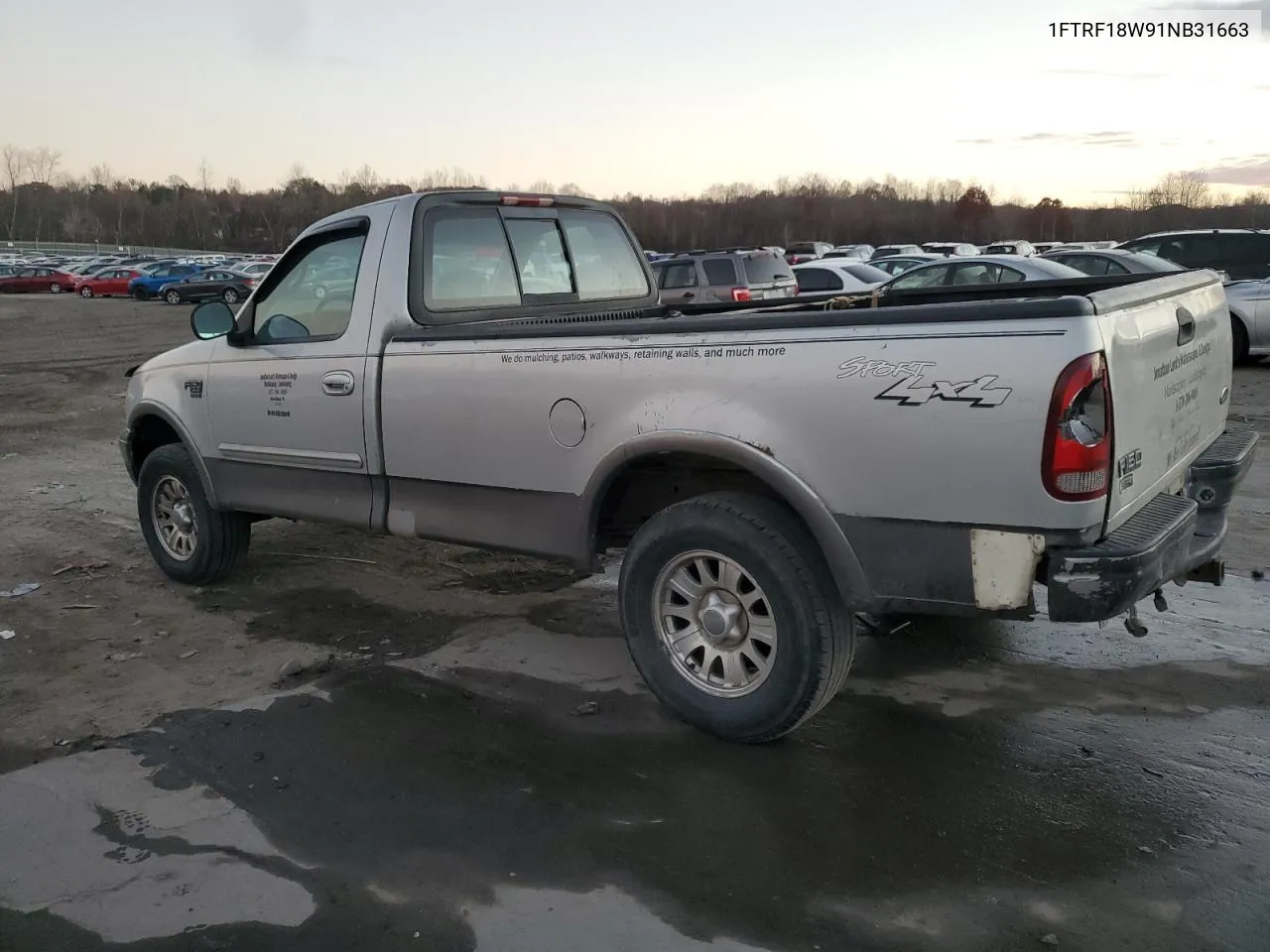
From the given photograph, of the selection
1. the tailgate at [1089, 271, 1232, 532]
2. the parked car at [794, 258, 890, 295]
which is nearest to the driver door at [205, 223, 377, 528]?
the tailgate at [1089, 271, 1232, 532]

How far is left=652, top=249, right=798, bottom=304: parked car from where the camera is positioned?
17.3 m

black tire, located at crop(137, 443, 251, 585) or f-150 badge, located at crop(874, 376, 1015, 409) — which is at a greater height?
f-150 badge, located at crop(874, 376, 1015, 409)

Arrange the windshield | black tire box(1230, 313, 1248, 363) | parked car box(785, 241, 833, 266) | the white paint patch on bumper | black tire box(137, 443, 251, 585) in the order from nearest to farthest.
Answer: the white paint patch on bumper, black tire box(137, 443, 251, 585), black tire box(1230, 313, 1248, 363), the windshield, parked car box(785, 241, 833, 266)

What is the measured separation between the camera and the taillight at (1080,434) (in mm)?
2969

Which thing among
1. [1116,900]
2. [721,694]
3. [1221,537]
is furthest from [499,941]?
[1221,537]

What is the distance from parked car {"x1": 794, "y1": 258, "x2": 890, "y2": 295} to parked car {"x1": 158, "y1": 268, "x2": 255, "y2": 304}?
24.2m

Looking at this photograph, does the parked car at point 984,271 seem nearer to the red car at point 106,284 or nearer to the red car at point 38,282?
the red car at point 106,284

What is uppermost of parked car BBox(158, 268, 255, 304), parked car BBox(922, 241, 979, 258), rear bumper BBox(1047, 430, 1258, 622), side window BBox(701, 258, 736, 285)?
parked car BBox(922, 241, 979, 258)

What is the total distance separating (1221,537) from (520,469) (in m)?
2.73

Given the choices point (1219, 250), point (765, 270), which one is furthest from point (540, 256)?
point (1219, 250)

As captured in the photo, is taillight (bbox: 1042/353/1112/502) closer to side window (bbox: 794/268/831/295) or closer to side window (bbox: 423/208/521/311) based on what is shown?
side window (bbox: 423/208/521/311)

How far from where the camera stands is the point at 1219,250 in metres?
15.4

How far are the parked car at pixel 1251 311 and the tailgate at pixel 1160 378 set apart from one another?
417 inches

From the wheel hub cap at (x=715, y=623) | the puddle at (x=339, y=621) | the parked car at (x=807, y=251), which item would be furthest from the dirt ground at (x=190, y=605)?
the parked car at (x=807, y=251)
